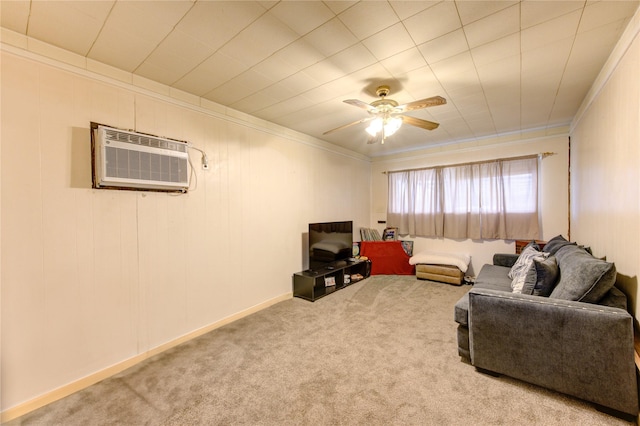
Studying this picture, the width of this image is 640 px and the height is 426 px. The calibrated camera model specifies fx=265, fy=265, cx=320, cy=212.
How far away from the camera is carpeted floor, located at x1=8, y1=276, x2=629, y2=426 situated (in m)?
1.61

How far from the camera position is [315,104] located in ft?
9.64

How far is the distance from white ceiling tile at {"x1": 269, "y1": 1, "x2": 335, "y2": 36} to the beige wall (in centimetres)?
189

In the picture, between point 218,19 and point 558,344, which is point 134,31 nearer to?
point 218,19

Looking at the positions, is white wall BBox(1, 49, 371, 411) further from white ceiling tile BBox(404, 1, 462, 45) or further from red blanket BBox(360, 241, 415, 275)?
red blanket BBox(360, 241, 415, 275)

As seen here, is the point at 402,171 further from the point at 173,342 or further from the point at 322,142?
the point at 173,342

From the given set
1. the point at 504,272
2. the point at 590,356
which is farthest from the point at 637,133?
the point at 504,272

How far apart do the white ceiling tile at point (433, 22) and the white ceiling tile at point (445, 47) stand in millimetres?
55

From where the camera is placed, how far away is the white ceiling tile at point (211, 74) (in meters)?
2.10

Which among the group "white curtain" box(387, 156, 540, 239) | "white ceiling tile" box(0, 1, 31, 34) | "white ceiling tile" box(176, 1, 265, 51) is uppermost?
"white ceiling tile" box(176, 1, 265, 51)

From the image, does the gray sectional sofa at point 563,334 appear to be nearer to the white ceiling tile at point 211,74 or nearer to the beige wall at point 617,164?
the beige wall at point 617,164

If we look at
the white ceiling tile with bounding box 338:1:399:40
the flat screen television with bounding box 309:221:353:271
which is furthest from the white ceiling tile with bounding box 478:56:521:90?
the flat screen television with bounding box 309:221:353:271

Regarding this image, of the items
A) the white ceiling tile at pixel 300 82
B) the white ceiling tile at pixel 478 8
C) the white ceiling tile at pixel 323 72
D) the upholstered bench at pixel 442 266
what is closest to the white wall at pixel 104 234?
the white ceiling tile at pixel 300 82

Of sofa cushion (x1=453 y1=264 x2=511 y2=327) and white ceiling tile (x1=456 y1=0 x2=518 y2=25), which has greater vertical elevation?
white ceiling tile (x1=456 y1=0 x2=518 y2=25)

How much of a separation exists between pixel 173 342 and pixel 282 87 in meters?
2.63
